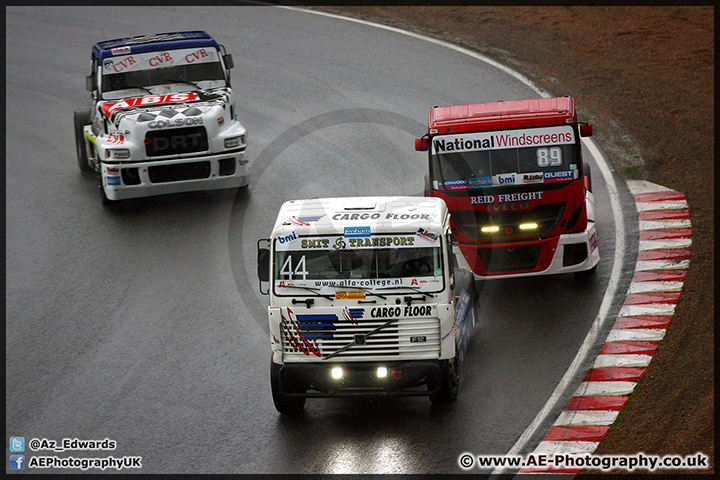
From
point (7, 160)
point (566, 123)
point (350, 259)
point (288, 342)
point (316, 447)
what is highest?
point (566, 123)

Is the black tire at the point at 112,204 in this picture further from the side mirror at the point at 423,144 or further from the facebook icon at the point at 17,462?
the facebook icon at the point at 17,462

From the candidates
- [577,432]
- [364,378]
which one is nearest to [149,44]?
[364,378]

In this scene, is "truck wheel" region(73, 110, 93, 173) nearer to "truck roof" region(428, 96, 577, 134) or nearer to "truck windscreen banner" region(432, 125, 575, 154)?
"truck roof" region(428, 96, 577, 134)

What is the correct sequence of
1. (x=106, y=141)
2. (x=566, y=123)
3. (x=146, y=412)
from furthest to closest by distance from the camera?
(x=106, y=141), (x=566, y=123), (x=146, y=412)

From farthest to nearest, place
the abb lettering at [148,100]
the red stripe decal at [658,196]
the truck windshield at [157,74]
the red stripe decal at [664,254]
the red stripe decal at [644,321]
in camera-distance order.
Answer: the truck windshield at [157,74] < the abb lettering at [148,100] < the red stripe decal at [658,196] < the red stripe decal at [664,254] < the red stripe decal at [644,321]

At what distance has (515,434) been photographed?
10008 mm

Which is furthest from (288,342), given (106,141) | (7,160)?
(7,160)

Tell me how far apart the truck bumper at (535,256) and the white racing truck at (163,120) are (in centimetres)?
Answer: 570

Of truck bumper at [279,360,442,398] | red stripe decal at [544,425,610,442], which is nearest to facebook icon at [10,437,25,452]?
truck bumper at [279,360,442,398]

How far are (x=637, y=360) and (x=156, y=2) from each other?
22.6 meters

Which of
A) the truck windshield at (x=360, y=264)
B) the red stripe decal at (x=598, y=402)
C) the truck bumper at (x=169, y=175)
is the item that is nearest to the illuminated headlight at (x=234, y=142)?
the truck bumper at (x=169, y=175)

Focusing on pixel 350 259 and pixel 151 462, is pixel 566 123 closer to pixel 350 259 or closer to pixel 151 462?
pixel 350 259

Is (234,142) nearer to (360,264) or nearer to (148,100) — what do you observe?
(148,100)

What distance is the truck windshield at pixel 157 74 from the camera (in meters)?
17.4
